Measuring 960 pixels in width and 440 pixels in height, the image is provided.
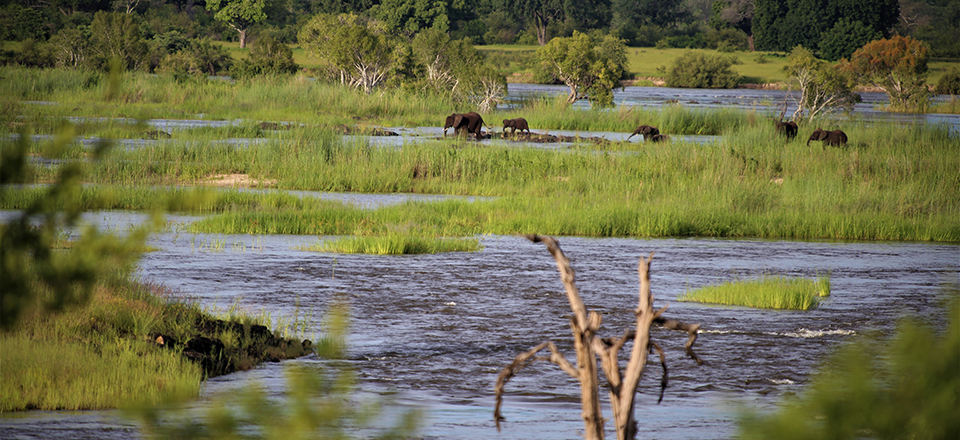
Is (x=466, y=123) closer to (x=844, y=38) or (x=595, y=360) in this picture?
(x=595, y=360)

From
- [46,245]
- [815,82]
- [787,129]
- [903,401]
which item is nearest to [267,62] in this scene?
[815,82]

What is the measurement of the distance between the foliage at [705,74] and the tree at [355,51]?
121 ft

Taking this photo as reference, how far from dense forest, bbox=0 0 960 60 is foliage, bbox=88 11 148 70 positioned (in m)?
12.3

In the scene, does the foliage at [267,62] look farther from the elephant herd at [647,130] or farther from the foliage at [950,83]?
the foliage at [950,83]

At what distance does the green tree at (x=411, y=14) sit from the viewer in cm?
8650

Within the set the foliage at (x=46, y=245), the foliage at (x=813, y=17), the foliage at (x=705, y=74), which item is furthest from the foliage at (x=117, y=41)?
the foliage at (x=813, y=17)

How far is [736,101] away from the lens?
60938 millimetres

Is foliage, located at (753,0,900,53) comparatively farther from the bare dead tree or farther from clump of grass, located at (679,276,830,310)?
the bare dead tree

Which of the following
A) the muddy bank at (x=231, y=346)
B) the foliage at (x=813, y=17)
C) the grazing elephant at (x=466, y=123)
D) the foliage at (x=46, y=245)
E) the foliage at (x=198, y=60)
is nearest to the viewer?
the foliage at (x=46, y=245)

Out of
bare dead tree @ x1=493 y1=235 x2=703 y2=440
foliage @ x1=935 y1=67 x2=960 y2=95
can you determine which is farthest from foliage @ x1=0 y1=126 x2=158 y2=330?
foliage @ x1=935 y1=67 x2=960 y2=95

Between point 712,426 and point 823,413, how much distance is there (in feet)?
16.6

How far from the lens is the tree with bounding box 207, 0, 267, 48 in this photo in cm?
8688

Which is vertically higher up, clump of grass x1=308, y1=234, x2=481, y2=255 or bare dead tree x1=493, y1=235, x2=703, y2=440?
bare dead tree x1=493, y1=235, x2=703, y2=440

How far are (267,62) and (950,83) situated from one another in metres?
44.2
